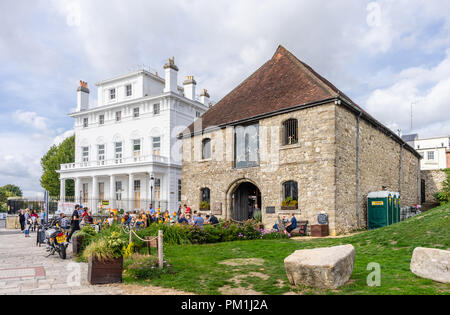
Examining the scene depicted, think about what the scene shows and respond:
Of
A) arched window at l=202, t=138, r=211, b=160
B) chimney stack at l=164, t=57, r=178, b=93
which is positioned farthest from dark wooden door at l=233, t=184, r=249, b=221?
chimney stack at l=164, t=57, r=178, b=93

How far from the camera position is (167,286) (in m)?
7.11

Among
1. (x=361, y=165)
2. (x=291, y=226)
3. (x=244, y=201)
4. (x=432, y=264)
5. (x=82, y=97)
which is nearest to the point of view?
(x=432, y=264)

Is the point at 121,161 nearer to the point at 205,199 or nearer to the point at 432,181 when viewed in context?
the point at 205,199

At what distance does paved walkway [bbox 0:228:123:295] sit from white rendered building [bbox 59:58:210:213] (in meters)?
19.8

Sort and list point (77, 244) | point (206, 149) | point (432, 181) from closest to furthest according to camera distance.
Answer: point (77, 244) < point (206, 149) < point (432, 181)

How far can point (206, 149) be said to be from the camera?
2234 cm

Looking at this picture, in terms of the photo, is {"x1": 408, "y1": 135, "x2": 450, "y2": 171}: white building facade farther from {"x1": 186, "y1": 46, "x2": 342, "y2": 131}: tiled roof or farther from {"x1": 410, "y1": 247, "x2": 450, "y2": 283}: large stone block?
{"x1": 410, "y1": 247, "x2": 450, "y2": 283}: large stone block

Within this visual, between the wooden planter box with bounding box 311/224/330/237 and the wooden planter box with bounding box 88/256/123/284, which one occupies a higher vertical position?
the wooden planter box with bounding box 88/256/123/284

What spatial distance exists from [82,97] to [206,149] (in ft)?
73.4

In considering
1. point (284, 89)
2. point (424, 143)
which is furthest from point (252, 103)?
point (424, 143)

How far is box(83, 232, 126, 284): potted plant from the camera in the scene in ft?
24.3

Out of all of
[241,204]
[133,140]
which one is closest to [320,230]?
[241,204]

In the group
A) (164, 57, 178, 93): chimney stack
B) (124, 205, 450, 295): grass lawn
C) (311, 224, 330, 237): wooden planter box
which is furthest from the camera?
(164, 57, 178, 93): chimney stack

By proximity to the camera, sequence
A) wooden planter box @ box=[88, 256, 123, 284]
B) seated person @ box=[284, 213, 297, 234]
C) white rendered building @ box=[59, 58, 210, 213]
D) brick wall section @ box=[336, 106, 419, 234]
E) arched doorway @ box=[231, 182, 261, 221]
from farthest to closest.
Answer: white rendered building @ box=[59, 58, 210, 213] < arched doorway @ box=[231, 182, 261, 221] < brick wall section @ box=[336, 106, 419, 234] < seated person @ box=[284, 213, 297, 234] < wooden planter box @ box=[88, 256, 123, 284]
